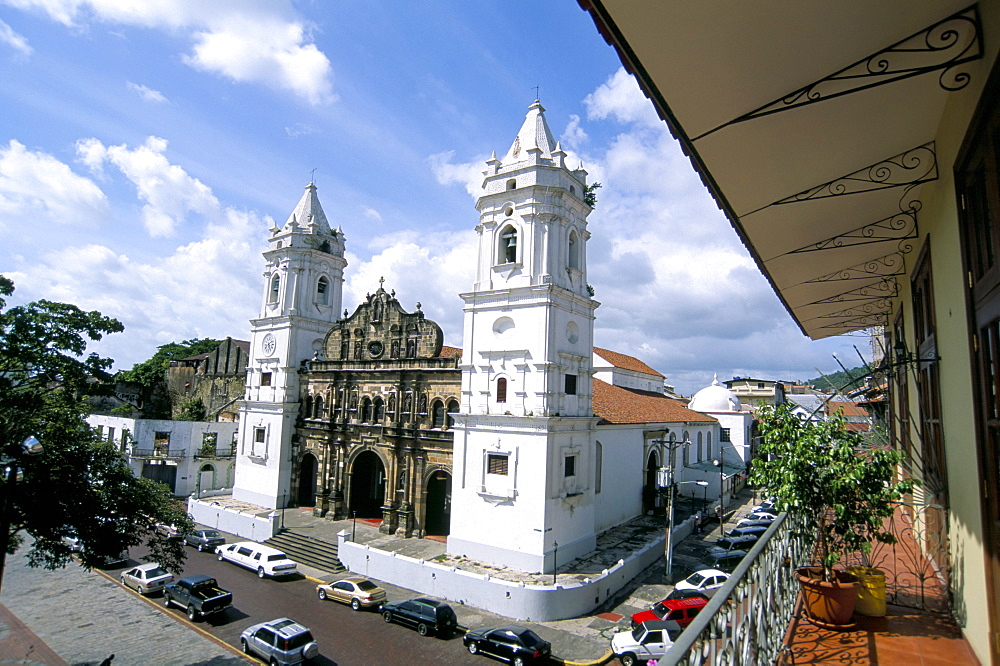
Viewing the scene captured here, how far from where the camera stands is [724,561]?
2200cm

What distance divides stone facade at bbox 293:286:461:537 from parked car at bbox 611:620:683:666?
456 inches

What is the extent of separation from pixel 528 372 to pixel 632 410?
38.3 feet

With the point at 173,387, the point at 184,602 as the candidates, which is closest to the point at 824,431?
the point at 184,602

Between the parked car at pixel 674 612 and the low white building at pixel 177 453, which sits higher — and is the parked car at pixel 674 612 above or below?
below

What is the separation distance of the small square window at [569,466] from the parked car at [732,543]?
776 cm

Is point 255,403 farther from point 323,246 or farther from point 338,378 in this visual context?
point 323,246

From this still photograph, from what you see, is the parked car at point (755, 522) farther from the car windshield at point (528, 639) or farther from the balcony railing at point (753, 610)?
the balcony railing at point (753, 610)

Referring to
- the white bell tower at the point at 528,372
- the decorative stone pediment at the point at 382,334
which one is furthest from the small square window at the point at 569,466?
the decorative stone pediment at the point at 382,334

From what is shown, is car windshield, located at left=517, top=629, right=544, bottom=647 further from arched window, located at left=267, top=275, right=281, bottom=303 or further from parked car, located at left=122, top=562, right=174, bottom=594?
arched window, located at left=267, top=275, right=281, bottom=303

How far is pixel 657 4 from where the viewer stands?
2.79 metres

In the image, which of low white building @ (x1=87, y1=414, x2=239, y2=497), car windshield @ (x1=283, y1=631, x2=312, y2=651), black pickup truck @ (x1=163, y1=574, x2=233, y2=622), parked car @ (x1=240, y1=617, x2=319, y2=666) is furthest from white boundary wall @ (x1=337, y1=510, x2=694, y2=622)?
low white building @ (x1=87, y1=414, x2=239, y2=497)

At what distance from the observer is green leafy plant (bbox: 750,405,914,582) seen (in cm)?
519

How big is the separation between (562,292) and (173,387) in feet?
139

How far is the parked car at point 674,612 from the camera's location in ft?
51.8
